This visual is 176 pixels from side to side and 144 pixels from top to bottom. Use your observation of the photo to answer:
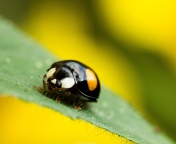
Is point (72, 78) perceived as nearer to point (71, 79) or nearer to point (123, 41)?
point (71, 79)

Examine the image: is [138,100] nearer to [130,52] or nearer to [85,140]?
[130,52]

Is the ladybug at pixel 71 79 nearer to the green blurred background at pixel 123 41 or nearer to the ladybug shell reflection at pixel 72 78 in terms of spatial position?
the ladybug shell reflection at pixel 72 78

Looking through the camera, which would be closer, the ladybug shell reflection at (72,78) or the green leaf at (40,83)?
the green leaf at (40,83)

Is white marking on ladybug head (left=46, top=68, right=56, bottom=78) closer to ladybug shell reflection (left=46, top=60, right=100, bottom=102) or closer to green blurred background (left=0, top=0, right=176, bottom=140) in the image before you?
ladybug shell reflection (left=46, top=60, right=100, bottom=102)

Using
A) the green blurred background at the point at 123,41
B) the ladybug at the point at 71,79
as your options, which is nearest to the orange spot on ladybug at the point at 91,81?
the ladybug at the point at 71,79

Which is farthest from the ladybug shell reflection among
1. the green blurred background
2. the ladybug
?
the green blurred background

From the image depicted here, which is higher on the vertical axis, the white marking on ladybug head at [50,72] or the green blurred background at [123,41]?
the green blurred background at [123,41]
